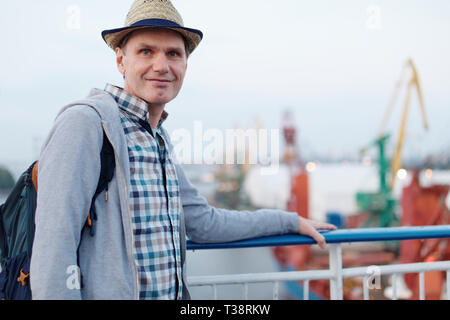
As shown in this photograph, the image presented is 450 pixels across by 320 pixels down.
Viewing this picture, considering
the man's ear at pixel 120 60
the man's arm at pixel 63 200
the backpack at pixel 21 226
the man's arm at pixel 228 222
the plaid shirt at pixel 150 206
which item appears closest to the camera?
the man's arm at pixel 63 200

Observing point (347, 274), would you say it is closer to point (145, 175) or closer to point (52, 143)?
point (145, 175)

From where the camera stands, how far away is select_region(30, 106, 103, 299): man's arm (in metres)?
1.04

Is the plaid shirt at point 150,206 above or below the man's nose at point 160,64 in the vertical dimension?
below

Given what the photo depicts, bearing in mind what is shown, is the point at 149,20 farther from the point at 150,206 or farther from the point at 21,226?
the point at 21,226

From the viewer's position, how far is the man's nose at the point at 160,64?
4.33 ft

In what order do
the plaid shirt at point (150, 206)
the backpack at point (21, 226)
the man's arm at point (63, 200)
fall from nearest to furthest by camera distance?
the man's arm at point (63, 200), the backpack at point (21, 226), the plaid shirt at point (150, 206)

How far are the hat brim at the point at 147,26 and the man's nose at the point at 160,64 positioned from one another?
0.10 meters

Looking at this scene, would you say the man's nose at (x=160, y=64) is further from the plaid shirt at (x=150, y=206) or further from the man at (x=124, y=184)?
the plaid shirt at (x=150, y=206)

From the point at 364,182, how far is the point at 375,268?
37570 millimetres

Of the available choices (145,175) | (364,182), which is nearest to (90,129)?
(145,175)

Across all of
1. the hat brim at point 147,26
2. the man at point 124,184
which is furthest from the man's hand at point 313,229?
the hat brim at point 147,26

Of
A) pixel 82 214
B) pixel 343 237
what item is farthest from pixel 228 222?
pixel 82 214

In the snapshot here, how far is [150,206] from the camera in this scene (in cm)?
129
